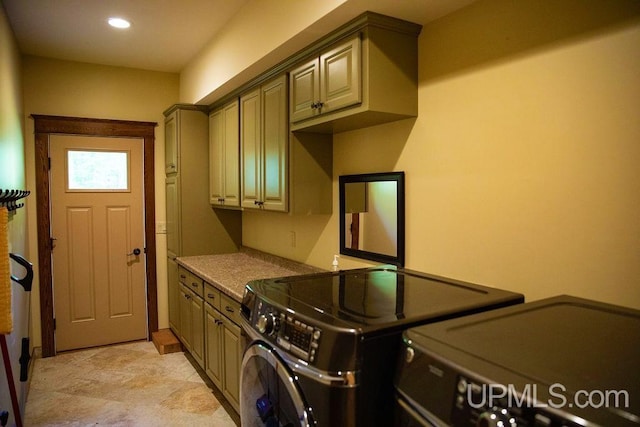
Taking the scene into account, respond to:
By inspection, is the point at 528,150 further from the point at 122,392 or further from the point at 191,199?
the point at 122,392

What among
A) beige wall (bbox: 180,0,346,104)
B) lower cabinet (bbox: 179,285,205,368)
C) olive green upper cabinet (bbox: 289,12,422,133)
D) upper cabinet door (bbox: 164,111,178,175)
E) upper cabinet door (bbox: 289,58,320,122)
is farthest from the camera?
upper cabinet door (bbox: 164,111,178,175)

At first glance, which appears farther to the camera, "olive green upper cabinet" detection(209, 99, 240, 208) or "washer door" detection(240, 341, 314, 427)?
"olive green upper cabinet" detection(209, 99, 240, 208)

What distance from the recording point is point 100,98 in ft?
13.6

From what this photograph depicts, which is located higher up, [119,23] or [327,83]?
[119,23]

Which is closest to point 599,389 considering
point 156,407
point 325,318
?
point 325,318

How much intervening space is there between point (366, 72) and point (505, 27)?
1.98 feet

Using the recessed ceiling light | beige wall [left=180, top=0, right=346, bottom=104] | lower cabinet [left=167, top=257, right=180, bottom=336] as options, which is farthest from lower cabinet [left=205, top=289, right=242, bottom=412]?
the recessed ceiling light

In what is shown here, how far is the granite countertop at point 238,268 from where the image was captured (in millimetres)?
2793

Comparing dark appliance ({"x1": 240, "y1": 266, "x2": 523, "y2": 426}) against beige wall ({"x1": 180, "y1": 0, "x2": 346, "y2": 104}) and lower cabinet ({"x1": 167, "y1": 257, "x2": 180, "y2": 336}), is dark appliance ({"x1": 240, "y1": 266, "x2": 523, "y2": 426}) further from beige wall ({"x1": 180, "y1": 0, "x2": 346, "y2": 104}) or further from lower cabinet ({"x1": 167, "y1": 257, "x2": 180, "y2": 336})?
lower cabinet ({"x1": 167, "y1": 257, "x2": 180, "y2": 336})

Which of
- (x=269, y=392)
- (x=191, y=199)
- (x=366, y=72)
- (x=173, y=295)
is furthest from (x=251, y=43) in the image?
(x=173, y=295)

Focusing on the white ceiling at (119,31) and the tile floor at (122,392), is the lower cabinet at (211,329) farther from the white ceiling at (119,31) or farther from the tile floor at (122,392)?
the white ceiling at (119,31)

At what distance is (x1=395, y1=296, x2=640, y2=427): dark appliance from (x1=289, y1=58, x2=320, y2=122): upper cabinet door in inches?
60.2

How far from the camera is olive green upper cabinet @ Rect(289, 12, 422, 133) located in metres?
1.99

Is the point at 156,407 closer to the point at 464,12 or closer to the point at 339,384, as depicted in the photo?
the point at 339,384
